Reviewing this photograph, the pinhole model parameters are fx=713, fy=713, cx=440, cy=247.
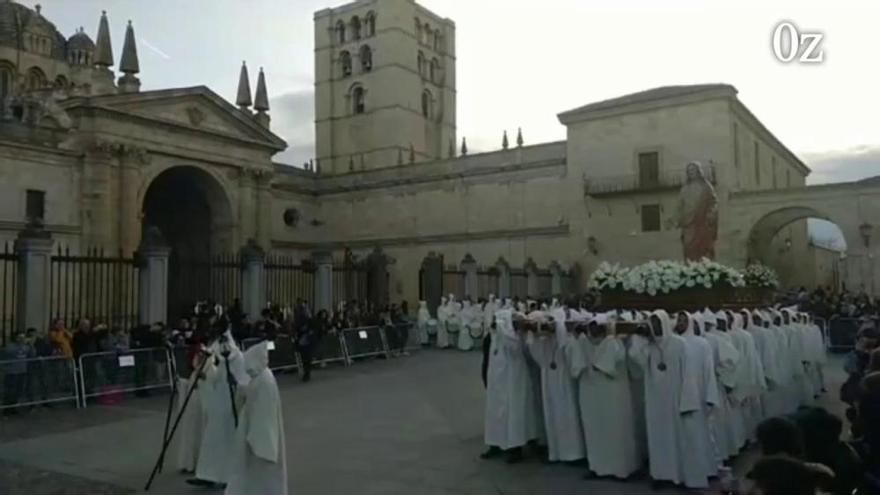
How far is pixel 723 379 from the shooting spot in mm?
8477

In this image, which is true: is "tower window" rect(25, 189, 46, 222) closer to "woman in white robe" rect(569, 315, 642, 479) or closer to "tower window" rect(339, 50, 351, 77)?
"woman in white robe" rect(569, 315, 642, 479)

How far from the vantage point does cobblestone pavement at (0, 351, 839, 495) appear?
7.86 meters

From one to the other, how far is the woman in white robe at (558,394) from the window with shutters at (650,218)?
95.4ft

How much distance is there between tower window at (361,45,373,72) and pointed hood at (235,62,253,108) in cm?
1632

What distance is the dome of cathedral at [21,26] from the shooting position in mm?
56875

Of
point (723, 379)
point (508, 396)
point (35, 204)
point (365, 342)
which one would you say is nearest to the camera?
point (723, 379)

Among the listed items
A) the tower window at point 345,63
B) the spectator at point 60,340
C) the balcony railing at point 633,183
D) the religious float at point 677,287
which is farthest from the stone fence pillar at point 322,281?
the tower window at point 345,63

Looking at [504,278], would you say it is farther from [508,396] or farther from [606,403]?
[606,403]

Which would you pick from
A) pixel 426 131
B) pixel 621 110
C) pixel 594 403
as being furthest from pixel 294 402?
pixel 426 131

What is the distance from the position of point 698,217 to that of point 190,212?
33.2 meters

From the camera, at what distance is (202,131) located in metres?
36.9

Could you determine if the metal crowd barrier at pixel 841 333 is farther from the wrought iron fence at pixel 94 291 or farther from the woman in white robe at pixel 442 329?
the wrought iron fence at pixel 94 291

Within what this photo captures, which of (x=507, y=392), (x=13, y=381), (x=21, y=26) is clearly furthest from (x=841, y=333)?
(x=21, y=26)

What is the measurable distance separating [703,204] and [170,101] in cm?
2948
